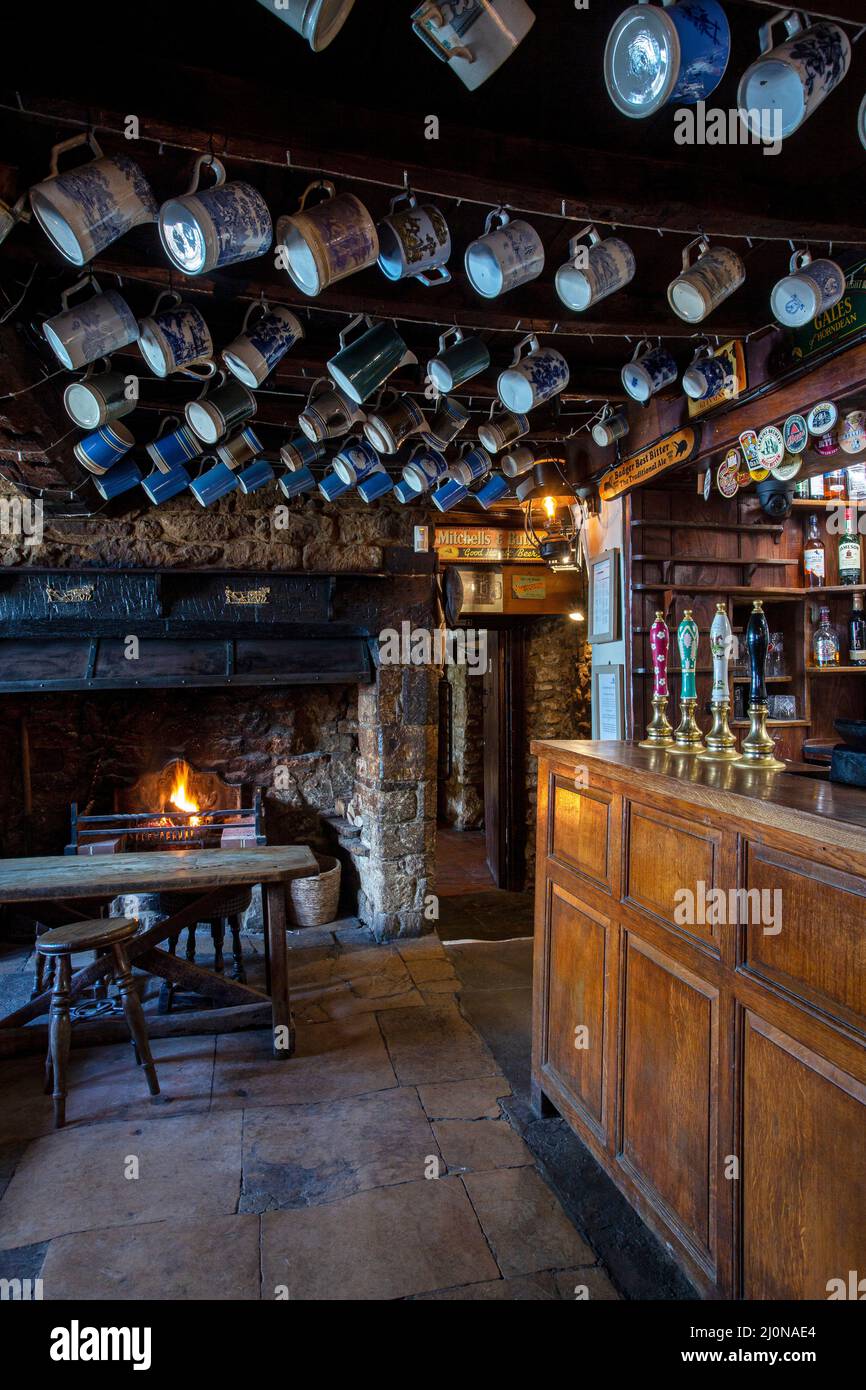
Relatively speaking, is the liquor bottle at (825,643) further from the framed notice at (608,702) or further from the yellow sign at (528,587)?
the yellow sign at (528,587)

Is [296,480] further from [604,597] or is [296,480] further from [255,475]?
[604,597]

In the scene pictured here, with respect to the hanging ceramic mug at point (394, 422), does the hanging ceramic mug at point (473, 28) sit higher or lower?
higher

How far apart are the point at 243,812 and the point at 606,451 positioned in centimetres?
301

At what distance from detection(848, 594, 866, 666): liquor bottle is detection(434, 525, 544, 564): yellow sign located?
7.65ft

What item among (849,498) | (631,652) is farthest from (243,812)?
(849,498)

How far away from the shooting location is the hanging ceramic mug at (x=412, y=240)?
1713mm

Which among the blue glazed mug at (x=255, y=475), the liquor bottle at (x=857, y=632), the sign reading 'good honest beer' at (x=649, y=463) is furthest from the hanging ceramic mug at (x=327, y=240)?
the liquor bottle at (x=857, y=632)

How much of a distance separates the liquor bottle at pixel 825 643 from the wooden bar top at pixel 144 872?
313 cm

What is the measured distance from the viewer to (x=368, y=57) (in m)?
1.54

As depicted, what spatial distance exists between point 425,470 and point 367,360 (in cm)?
119

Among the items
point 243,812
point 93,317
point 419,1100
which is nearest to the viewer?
point 93,317

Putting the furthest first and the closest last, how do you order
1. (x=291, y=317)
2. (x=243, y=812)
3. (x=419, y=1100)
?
(x=243, y=812)
(x=419, y=1100)
(x=291, y=317)

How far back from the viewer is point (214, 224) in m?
1.53

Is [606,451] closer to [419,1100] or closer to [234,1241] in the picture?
[419,1100]
